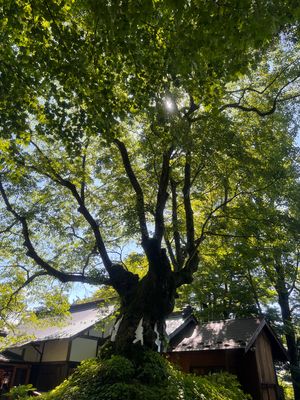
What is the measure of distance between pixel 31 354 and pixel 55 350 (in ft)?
7.59

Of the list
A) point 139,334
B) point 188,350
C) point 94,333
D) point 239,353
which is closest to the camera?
point 139,334

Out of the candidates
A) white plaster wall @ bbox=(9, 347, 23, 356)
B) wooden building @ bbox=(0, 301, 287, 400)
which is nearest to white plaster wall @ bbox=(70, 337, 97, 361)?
wooden building @ bbox=(0, 301, 287, 400)

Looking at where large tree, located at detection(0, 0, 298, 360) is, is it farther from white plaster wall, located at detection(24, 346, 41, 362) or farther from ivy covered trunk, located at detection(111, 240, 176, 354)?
white plaster wall, located at detection(24, 346, 41, 362)

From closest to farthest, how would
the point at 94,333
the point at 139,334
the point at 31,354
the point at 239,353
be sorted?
the point at 139,334, the point at 239,353, the point at 94,333, the point at 31,354

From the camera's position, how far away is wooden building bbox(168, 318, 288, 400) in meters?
12.4

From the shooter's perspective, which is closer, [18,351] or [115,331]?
Result: [115,331]

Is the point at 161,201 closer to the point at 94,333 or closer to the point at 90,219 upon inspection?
the point at 90,219

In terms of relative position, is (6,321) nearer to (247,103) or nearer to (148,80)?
(148,80)

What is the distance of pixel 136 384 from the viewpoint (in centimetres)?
615

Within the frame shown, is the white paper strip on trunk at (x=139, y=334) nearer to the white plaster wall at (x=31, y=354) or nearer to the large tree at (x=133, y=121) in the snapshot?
the large tree at (x=133, y=121)

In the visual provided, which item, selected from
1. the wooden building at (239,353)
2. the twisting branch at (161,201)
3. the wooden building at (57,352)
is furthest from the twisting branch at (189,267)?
the wooden building at (57,352)

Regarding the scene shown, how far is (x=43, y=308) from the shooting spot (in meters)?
13.4

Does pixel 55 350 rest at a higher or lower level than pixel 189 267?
lower

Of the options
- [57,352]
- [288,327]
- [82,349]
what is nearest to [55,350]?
[57,352]
